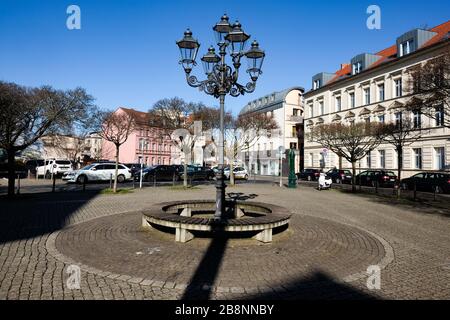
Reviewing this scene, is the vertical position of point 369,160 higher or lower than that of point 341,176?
higher

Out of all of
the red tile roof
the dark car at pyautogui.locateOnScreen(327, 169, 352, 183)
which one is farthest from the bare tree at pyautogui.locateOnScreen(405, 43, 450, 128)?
the red tile roof

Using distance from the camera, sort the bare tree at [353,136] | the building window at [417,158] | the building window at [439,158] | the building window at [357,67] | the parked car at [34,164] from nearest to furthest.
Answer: the bare tree at [353,136]
the building window at [439,158]
the building window at [417,158]
the parked car at [34,164]
the building window at [357,67]

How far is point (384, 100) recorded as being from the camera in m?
33.0

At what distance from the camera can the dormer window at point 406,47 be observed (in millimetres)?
30875

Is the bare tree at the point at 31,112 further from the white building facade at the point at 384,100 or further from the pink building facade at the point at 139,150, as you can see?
→ the pink building facade at the point at 139,150

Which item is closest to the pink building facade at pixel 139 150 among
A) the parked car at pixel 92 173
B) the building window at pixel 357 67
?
the parked car at pixel 92 173

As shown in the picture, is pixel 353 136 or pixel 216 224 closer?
pixel 216 224

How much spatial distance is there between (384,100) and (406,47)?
18.5ft

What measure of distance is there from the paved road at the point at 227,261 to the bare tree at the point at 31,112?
5190 mm

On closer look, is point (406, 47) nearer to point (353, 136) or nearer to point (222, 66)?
point (353, 136)

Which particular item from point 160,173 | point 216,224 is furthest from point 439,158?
point 216,224

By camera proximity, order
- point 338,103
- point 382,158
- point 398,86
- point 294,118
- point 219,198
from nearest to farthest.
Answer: point 219,198 < point 398,86 < point 382,158 < point 338,103 < point 294,118

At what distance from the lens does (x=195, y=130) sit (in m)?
27.8

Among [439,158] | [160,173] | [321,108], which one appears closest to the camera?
[439,158]
